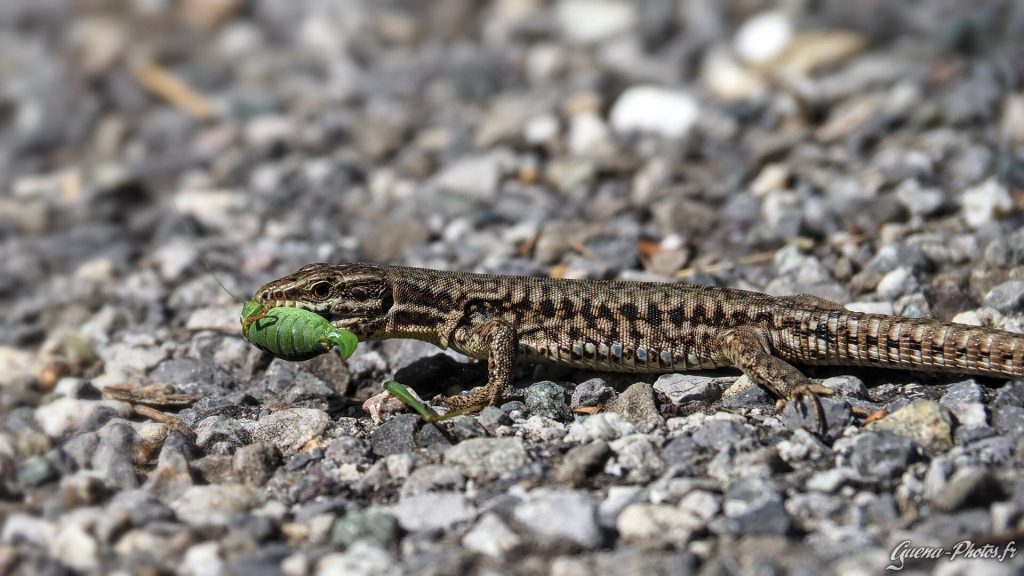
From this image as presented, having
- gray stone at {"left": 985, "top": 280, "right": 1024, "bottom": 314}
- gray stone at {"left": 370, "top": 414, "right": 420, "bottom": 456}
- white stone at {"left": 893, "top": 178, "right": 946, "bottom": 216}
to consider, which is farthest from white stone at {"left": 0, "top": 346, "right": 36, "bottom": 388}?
white stone at {"left": 893, "top": 178, "right": 946, "bottom": 216}

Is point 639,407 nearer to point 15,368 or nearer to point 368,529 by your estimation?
point 368,529

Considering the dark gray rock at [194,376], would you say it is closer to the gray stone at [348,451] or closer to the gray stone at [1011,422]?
the gray stone at [348,451]

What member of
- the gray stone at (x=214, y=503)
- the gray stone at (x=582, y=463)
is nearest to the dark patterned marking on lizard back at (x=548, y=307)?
the gray stone at (x=582, y=463)

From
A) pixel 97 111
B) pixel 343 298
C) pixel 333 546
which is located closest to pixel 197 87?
pixel 97 111

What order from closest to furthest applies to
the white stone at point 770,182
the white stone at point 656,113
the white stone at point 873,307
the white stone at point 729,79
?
1. the white stone at point 873,307
2. the white stone at point 770,182
3. the white stone at point 656,113
4. the white stone at point 729,79

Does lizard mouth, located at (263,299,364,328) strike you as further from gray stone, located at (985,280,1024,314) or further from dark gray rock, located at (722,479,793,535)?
gray stone, located at (985,280,1024,314)

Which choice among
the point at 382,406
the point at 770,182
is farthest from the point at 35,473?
the point at 770,182

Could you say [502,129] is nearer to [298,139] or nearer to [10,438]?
[298,139]
